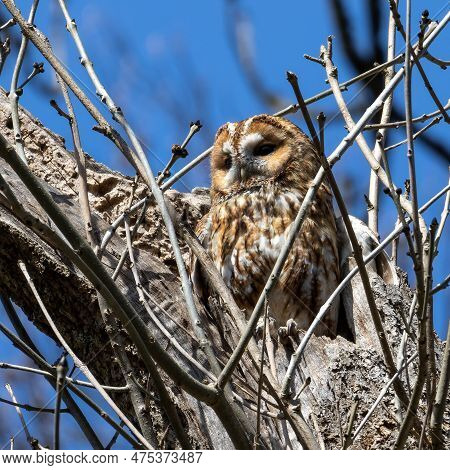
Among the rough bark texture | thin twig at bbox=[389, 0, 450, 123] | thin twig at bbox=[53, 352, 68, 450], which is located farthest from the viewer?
the rough bark texture

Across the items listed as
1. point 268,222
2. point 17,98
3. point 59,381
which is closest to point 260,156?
point 268,222

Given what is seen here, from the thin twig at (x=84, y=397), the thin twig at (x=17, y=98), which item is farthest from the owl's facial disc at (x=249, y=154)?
the thin twig at (x=84, y=397)

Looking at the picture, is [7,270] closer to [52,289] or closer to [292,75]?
[52,289]

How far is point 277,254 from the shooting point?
3.79 m

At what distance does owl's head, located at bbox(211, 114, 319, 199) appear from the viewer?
4219mm

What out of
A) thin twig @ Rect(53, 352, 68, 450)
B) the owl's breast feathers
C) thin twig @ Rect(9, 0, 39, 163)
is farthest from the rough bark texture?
thin twig @ Rect(53, 352, 68, 450)

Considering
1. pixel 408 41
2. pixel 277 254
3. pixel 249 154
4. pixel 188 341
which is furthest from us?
pixel 249 154

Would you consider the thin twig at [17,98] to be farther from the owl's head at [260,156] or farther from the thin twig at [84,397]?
the owl's head at [260,156]

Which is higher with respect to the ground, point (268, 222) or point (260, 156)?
point (260, 156)

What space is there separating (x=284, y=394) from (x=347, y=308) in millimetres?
1503

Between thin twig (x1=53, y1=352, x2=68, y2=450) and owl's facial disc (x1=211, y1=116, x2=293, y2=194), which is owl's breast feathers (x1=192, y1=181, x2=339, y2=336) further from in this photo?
thin twig (x1=53, y1=352, x2=68, y2=450)

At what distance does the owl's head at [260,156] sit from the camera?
13.8 ft

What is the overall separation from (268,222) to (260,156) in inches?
19.6

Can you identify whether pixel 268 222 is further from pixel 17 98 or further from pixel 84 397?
pixel 84 397
